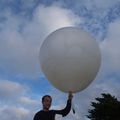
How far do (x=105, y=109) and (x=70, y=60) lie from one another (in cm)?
3732

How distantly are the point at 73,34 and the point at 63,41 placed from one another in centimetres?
Answer: 26

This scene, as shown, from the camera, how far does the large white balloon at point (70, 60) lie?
8.53 meters

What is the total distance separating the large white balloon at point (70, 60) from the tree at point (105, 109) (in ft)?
117

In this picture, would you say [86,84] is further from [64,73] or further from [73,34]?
[73,34]

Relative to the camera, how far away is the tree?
44312 mm

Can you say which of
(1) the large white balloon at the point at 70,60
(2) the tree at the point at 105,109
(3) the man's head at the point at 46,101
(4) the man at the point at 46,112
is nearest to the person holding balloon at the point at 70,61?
(1) the large white balloon at the point at 70,60

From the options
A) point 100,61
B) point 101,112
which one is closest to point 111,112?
point 101,112

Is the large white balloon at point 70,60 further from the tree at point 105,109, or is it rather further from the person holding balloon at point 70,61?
the tree at point 105,109

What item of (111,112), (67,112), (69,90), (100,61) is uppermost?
(111,112)

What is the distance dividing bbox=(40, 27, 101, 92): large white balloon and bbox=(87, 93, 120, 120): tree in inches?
1408

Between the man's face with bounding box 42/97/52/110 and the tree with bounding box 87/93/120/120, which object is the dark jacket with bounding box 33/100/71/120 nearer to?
the man's face with bounding box 42/97/52/110

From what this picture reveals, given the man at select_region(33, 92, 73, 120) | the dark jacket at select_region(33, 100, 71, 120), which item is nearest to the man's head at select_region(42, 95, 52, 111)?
the man at select_region(33, 92, 73, 120)

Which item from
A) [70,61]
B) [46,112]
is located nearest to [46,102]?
[46,112]

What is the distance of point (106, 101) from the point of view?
46.2 metres
